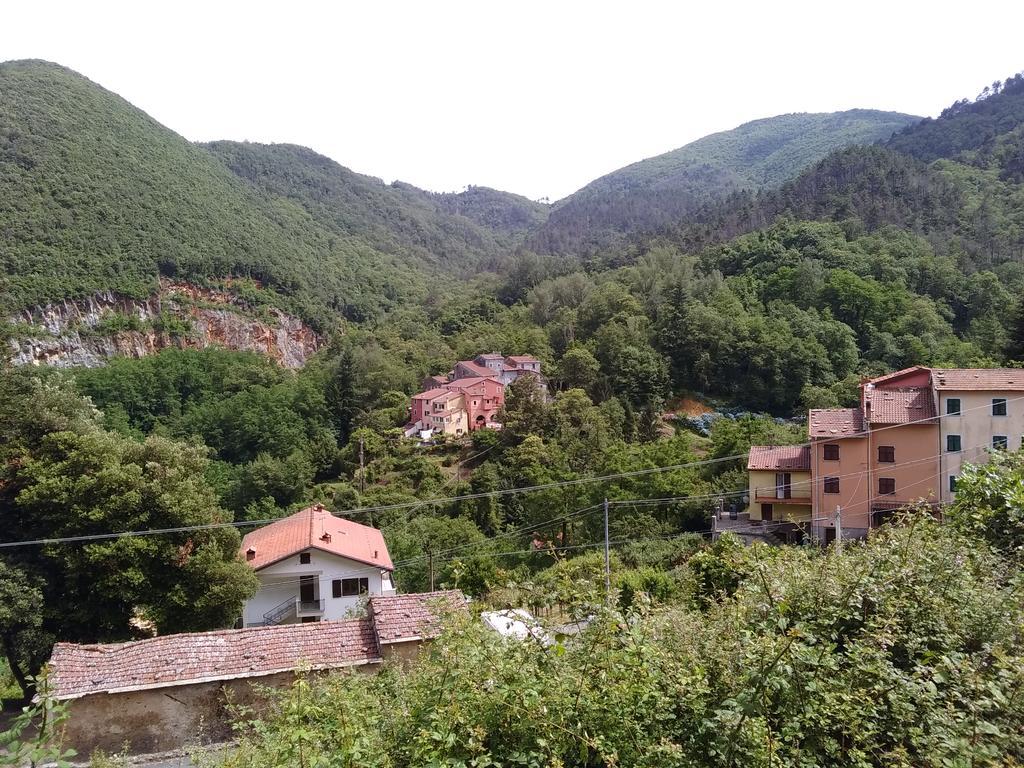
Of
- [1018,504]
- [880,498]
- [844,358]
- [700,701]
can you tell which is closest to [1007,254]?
[844,358]

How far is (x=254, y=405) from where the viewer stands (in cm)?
5669

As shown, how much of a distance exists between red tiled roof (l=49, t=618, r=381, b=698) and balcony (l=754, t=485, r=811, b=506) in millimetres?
16372

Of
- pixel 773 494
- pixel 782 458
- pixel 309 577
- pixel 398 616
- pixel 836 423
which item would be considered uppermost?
pixel 836 423

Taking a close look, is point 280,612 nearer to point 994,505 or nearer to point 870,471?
point 870,471

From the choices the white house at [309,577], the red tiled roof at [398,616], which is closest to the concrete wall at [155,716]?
the red tiled roof at [398,616]

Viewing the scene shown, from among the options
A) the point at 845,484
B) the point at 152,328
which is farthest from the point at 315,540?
the point at 152,328

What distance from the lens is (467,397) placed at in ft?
177

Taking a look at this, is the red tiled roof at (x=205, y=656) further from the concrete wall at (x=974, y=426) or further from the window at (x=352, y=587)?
the concrete wall at (x=974, y=426)

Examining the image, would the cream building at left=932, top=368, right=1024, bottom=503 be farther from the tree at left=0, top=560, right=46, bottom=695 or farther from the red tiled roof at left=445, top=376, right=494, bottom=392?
the red tiled roof at left=445, top=376, right=494, bottom=392

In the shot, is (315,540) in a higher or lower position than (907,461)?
lower

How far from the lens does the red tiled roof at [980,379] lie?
56.4ft

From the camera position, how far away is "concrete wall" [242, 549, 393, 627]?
19547mm

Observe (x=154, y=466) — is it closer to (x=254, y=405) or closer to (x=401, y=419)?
(x=401, y=419)

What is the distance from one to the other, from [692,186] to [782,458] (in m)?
167
